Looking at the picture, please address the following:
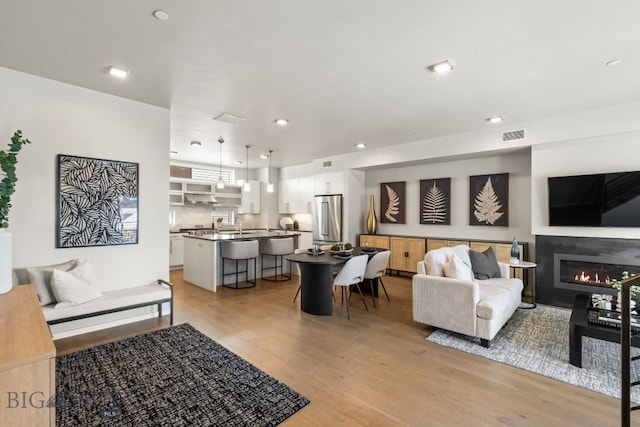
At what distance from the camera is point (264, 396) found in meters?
2.30

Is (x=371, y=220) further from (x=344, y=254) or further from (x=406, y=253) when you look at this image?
(x=344, y=254)

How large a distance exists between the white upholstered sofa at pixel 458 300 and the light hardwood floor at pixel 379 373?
28 cm

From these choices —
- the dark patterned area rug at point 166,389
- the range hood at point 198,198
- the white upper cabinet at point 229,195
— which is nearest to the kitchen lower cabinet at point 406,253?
the dark patterned area rug at point 166,389

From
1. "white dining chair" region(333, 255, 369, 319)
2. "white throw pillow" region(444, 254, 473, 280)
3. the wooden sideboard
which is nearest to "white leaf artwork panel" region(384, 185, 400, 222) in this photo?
"white dining chair" region(333, 255, 369, 319)

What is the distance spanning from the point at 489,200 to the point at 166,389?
5.73m

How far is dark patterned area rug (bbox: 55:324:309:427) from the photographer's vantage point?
81.3 inches

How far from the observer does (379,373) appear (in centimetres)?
266

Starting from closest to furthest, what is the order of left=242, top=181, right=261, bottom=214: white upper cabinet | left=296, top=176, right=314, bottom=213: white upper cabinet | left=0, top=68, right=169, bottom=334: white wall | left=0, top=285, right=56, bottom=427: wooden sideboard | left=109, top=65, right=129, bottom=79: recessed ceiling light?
left=0, top=285, right=56, bottom=427: wooden sideboard, left=109, top=65, right=129, bottom=79: recessed ceiling light, left=0, top=68, right=169, bottom=334: white wall, left=296, top=176, right=314, bottom=213: white upper cabinet, left=242, top=181, right=261, bottom=214: white upper cabinet

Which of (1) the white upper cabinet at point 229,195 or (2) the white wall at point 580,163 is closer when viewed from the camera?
(2) the white wall at point 580,163

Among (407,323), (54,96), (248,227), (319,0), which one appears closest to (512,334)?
(407,323)

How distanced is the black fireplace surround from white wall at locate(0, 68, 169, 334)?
5465 mm

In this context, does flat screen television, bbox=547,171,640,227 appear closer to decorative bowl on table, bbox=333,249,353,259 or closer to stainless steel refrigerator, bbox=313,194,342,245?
decorative bowl on table, bbox=333,249,353,259

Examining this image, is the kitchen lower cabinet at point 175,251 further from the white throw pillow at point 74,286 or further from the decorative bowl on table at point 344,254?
the decorative bowl on table at point 344,254

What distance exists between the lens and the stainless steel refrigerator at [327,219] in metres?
7.22
